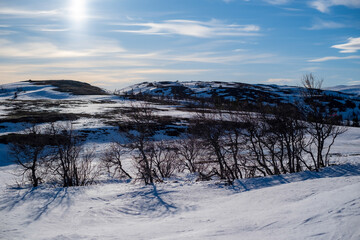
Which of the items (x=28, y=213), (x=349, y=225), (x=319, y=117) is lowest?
(x=28, y=213)

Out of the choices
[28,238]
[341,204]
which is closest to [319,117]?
[341,204]

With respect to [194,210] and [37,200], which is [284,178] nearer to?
[194,210]

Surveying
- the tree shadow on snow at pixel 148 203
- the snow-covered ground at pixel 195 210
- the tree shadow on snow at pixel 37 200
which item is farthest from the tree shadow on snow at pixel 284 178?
the tree shadow on snow at pixel 37 200

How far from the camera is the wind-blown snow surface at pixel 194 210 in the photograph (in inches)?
281

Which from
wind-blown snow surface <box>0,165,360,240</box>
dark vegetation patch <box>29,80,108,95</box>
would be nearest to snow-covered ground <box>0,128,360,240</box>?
wind-blown snow surface <box>0,165,360,240</box>

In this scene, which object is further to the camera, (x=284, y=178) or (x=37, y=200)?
(x=284, y=178)

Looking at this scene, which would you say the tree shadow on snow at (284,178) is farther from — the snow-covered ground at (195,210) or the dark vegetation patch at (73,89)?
the dark vegetation patch at (73,89)

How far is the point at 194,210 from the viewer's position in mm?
13062

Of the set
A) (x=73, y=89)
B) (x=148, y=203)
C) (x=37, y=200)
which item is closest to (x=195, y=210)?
(x=148, y=203)

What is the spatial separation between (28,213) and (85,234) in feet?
21.9

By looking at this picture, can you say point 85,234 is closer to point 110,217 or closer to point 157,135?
point 110,217

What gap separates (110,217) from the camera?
1320 centimetres

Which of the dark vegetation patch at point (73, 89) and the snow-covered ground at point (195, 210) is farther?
the dark vegetation patch at point (73, 89)

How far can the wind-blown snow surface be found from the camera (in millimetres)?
7141
